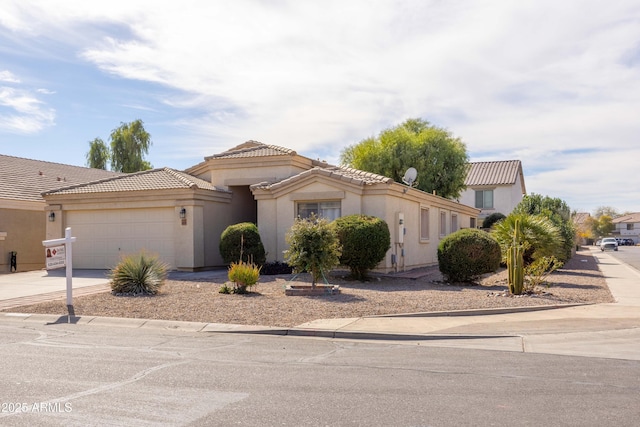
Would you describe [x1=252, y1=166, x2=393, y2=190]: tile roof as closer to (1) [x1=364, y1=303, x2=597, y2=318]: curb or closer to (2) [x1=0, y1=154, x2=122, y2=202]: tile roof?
(1) [x1=364, y1=303, x2=597, y2=318]: curb

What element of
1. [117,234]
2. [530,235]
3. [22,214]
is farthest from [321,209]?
[22,214]

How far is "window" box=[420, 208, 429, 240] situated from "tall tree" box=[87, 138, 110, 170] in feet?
105

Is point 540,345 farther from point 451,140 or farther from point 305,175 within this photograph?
point 451,140

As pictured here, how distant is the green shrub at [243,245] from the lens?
20.0 meters

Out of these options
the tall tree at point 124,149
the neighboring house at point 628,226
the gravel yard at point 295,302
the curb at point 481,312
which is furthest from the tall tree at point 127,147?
the neighboring house at point 628,226

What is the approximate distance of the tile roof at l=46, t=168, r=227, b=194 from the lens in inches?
883

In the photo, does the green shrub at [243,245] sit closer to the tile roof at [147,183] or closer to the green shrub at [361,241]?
the tile roof at [147,183]

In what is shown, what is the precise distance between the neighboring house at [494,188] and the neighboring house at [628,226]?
245 feet

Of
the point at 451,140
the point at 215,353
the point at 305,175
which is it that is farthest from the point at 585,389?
the point at 451,140

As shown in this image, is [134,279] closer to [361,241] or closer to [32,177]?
[361,241]

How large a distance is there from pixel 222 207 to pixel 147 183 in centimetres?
299

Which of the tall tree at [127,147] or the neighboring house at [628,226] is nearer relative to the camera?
the tall tree at [127,147]

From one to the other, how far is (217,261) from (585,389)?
697 inches

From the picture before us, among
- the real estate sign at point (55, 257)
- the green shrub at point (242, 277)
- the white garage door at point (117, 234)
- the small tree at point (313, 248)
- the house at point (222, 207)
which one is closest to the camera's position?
the real estate sign at point (55, 257)
